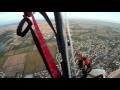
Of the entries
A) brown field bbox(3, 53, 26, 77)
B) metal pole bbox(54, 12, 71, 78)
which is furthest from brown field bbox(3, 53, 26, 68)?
metal pole bbox(54, 12, 71, 78)

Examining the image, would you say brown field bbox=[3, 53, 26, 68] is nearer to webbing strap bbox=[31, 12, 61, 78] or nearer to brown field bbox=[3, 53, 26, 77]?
brown field bbox=[3, 53, 26, 77]

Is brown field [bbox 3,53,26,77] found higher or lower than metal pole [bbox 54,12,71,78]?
lower

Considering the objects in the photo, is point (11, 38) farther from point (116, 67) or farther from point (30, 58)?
point (116, 67)

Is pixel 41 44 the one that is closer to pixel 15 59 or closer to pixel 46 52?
pixel 46 52

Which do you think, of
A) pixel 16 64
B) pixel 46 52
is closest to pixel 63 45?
pixel 46 52

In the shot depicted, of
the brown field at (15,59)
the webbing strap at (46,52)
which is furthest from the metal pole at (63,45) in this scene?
the brown field at (15,59)

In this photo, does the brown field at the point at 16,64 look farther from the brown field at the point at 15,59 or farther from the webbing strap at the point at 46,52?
the webbing strap at the point at 46,52

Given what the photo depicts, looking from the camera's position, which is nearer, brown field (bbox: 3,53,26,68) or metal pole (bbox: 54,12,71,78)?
metal pole (bbox: 54,12,71,78)

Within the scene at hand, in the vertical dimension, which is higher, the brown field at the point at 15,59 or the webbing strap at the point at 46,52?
the webbing strap at the point at 46,52
